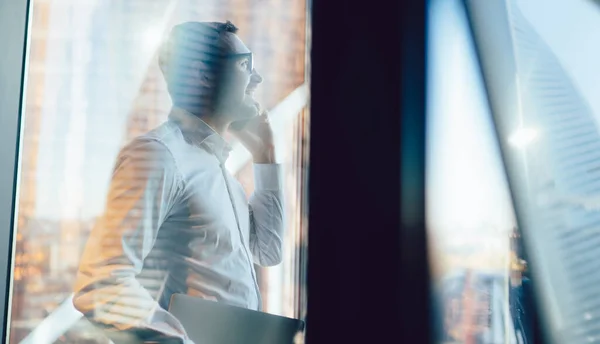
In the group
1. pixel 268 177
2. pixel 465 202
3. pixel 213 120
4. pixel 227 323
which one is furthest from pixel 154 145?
pixel 465 202

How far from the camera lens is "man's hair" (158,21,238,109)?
3.23ft

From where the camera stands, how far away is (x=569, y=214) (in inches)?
36.7

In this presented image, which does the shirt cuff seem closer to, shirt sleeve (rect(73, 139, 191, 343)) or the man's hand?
the man's hand

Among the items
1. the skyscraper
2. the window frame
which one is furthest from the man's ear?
the skyscraper

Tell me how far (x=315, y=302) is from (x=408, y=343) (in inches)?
7.2

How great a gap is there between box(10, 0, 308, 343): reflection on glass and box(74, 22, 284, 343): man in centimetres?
2

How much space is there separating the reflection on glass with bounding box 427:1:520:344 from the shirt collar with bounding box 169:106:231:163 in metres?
0.40

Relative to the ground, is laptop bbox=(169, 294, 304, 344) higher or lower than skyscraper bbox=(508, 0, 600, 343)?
lower

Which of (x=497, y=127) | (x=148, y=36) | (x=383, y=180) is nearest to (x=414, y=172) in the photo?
(x=383, y=180)

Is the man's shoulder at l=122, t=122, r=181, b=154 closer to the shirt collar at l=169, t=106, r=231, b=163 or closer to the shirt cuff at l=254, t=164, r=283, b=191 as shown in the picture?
the shirt collar at l=169, t=106, r=231, b=163

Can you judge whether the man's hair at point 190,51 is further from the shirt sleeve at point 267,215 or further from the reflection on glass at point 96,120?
the shirt sleeve at point 267,215

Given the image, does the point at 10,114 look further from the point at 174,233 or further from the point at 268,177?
the point at 268,177

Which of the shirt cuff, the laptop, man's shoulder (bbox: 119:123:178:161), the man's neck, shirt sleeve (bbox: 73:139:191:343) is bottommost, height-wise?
the laptop

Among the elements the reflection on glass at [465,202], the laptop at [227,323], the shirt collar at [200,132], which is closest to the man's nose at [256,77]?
the shirt collar at [200,132]
